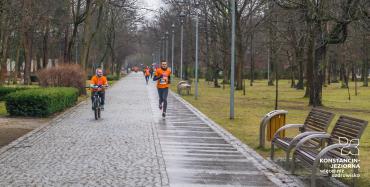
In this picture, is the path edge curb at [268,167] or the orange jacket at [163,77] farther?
the orange jacket at [163,77]

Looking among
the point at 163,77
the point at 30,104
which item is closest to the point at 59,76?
the point at 30,104

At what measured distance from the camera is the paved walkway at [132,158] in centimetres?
879

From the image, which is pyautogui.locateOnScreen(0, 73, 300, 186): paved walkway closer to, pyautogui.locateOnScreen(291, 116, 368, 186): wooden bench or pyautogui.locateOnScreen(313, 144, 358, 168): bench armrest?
pyautogui.locateOnScreen(291, 116, 368, 186): wooden bench

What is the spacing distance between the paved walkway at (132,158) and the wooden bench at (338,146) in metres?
0.47

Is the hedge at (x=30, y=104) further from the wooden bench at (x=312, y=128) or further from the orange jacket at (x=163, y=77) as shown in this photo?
the wooden bench at (x=312, y=128)

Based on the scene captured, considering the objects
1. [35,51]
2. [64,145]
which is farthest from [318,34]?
[35,51]

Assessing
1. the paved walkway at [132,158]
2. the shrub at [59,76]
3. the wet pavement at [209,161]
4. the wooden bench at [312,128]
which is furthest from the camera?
the shrub at [59,76]

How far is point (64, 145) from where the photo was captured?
12594 mm

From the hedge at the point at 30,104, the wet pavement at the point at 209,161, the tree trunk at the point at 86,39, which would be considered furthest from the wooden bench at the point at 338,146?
the tree trunk at the point at 86,39

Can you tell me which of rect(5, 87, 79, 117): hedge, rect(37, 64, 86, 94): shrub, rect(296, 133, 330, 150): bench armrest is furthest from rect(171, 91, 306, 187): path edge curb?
rect(37, 64, 86, 94): shrub

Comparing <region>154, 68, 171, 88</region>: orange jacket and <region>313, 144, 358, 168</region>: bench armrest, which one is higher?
<region>154, 68, 171, 88</region>: orange jacket

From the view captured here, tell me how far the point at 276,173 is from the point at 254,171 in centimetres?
37

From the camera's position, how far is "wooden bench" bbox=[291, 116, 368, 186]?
8047 mm

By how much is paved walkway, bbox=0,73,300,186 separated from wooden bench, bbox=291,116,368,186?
47 cm
